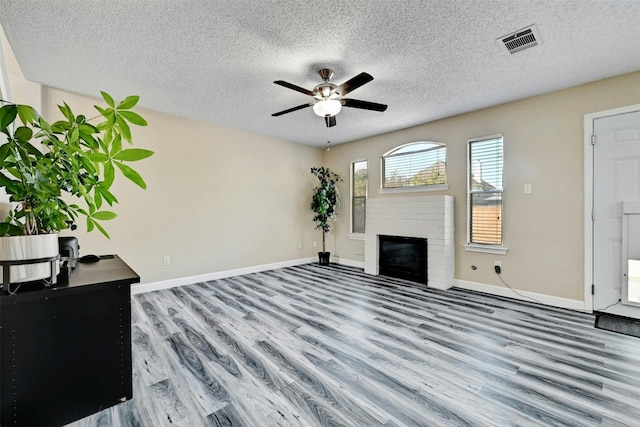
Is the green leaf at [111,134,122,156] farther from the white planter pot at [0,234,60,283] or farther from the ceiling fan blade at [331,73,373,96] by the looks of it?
the ceiling fan blade at [331,73,373,96]

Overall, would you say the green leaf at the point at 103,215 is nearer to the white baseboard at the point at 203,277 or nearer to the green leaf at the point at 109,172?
the green leaf at the point at 109,172

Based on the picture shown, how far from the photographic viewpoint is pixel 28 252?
1.31 metres

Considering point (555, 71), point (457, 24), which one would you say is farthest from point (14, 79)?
point (555, 71)

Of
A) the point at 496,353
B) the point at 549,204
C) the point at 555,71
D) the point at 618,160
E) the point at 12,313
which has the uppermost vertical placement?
the point at 555,71

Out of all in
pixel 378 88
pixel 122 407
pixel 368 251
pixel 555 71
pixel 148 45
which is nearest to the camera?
pixel 122 407

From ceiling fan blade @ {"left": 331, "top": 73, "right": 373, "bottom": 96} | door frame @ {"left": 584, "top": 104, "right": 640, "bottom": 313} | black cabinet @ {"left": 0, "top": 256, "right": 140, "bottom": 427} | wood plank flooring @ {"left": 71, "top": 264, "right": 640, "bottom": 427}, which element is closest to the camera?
black cabinet @ {"left": 0, "top": 256, "right": 140, "bottom": 427}

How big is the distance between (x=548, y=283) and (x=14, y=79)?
6556mm

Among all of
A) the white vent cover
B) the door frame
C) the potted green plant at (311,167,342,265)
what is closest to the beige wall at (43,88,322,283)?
the potted green plant at (311,167,342,265)

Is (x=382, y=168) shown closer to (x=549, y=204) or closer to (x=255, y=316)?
(x=549, y=204)

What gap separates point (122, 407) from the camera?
1683 millimetres

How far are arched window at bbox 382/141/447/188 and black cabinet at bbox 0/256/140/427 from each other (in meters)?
4.29

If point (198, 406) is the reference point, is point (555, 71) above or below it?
above

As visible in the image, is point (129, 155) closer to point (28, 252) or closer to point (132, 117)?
point (132, 117)

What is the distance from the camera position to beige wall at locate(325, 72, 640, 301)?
3250 millimetres
